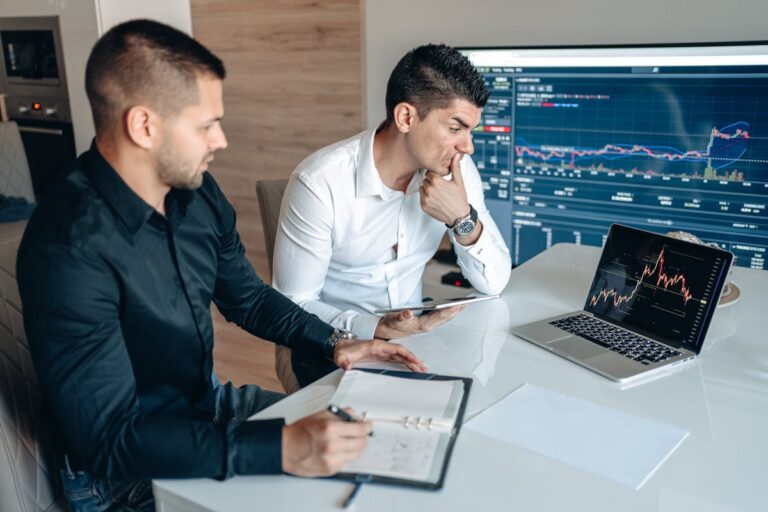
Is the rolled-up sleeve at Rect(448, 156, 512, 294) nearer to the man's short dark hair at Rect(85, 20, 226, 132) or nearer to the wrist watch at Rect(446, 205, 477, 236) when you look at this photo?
the wrist watch at Rect(446, 205, 477, 236)

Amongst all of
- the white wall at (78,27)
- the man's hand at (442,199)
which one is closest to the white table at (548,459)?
the man's hand at (442,199)

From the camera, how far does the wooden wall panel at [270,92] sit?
303cm

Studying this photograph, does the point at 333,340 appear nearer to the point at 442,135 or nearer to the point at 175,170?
the point at 175,170

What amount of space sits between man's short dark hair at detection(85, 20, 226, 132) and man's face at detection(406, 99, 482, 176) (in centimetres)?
73


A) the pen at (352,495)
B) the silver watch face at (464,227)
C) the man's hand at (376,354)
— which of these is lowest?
the man's hand at (376,354)

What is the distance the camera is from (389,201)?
1.82 meters

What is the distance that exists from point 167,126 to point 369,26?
197 cm

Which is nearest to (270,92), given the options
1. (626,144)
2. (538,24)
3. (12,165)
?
(12,165)

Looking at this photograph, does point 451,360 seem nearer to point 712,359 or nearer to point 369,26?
point 712,359

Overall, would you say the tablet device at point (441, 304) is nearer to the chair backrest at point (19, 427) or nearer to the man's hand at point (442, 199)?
the man's hand at point (442, 199)

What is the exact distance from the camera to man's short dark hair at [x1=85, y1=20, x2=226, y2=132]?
1.10m

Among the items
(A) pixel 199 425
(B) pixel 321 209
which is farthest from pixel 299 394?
(B) pixel 321 209

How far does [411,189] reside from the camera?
186 centimetres

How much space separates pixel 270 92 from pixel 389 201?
170 centimetres
